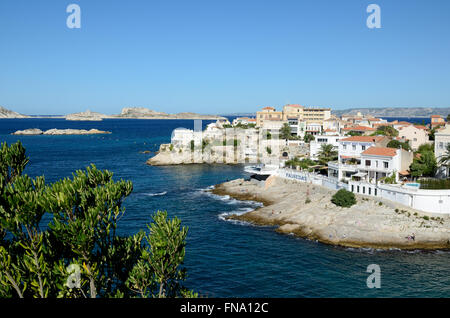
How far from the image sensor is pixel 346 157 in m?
61.2

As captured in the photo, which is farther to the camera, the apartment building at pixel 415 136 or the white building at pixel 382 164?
the apartment building at pixel 415 136

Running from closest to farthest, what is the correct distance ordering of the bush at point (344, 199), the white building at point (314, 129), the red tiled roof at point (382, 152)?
the bush at point (344, 199) → the red tiled roof at point (382, 152) → the white building at point (314, 129)

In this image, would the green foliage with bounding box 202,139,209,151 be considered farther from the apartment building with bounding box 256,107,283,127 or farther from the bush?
the bush

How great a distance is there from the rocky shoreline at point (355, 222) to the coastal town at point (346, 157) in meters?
1.90

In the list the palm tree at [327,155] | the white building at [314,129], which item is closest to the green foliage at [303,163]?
the palm tree at [327,155]

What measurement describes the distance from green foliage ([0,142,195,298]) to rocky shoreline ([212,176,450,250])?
88.9 feet

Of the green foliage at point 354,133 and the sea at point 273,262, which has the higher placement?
the green foliage at point 354,133

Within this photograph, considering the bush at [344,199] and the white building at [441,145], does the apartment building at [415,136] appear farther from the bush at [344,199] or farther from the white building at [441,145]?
the bush at [344,199]

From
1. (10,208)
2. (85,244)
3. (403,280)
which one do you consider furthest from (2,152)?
(403,280)

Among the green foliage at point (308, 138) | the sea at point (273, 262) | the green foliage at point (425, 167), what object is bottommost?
the sea at point (273, 262)

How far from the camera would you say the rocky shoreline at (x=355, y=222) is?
39.2 m

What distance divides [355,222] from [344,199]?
5228mm

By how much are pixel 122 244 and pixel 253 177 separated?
52765 mm
